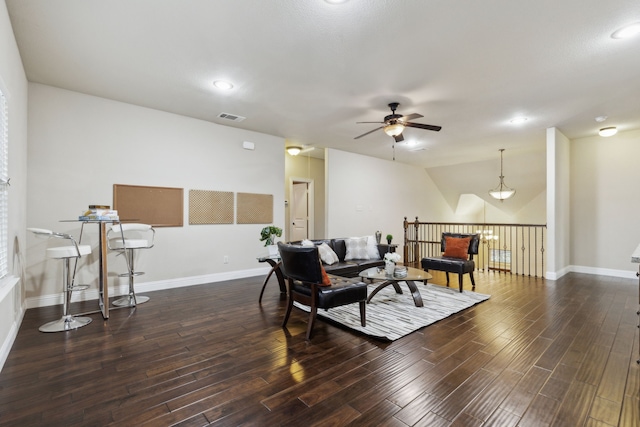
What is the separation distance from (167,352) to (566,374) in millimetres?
3162

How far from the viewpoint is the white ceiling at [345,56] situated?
2395mm

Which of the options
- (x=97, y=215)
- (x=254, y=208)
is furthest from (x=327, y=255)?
(x=97, y=215)

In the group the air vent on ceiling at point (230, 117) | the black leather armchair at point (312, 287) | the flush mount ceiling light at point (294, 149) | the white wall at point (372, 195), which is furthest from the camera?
the white wall at point (372, 195)

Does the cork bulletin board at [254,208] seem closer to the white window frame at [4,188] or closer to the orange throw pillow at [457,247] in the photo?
the white window frame at [4,188]

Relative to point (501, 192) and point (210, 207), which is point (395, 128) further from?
point (501, 192)

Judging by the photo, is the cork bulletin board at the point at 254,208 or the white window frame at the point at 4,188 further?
the cork bulletin board at the point at 254,208

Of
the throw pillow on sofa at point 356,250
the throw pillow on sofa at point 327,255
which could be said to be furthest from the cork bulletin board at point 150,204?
the throw pillow on sofa at point 356,250

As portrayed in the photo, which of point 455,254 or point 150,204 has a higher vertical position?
point 150,204

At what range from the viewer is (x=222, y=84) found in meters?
3.72

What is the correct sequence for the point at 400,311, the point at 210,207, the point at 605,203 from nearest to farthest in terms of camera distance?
the point at 400,311, the point at 210,207, the point at 605,203

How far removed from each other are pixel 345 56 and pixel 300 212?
557 centimetres

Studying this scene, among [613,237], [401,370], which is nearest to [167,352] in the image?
[401,370]

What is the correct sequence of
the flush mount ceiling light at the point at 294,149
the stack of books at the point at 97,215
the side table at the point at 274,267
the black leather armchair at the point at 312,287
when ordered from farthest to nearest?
the flush mount ceiling light at the point at 294,149, the side table at the point at 274,267, the stack of books at the point at 97,215, the black leather armchair at the point at 312,287

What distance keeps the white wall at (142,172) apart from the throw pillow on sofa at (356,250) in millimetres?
1686
